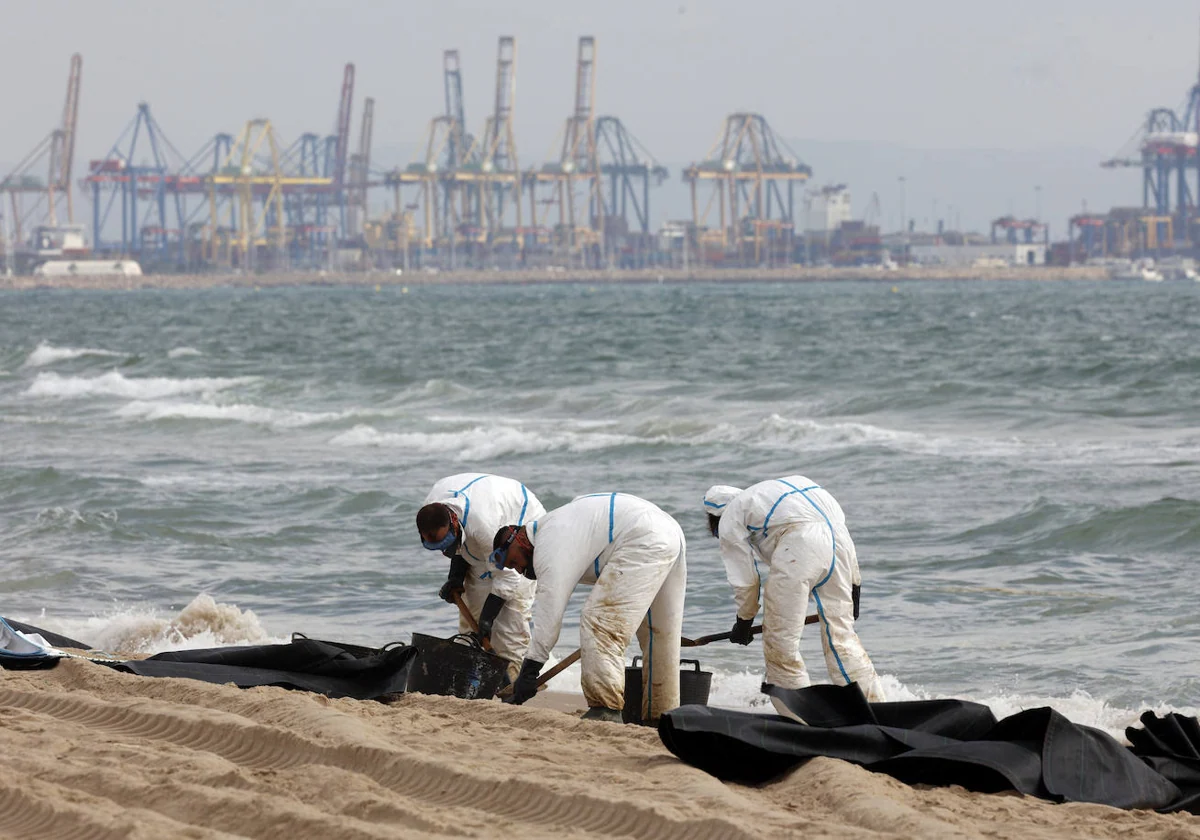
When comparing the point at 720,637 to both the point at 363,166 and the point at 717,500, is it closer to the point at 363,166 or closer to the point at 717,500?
the point at 717,500

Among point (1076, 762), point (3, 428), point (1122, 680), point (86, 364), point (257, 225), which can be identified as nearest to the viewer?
point (1076, 762)

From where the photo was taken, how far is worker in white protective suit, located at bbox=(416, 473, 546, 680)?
6.45 m

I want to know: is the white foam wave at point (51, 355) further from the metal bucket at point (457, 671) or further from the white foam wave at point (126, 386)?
the metal bucket at point (457, 671)

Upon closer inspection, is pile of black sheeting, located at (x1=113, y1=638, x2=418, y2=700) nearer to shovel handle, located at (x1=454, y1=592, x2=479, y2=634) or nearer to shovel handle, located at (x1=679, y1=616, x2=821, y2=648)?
shovel handle, located at (x1=454, y1=592, x2=479, y2=634)

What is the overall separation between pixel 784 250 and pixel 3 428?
139 m

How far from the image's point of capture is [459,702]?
247 inches

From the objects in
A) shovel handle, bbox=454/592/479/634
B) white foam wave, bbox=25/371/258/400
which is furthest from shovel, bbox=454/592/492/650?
→ white foam wave, bbox=25/371/258/400

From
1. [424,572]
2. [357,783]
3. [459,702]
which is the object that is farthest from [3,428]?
[357,783]

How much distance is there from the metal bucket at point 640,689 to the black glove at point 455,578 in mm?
830

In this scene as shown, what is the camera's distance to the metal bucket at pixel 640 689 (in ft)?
20.7

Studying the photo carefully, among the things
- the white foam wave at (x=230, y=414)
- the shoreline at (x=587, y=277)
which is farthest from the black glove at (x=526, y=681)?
the shoreline at (x=587, y=277)

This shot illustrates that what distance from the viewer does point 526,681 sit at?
6145 millimetres

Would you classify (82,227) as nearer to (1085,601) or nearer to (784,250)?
(784,250)

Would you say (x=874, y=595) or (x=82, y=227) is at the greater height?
(x=82, y=227)
